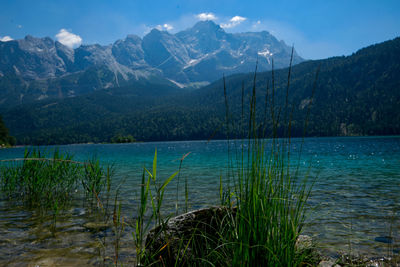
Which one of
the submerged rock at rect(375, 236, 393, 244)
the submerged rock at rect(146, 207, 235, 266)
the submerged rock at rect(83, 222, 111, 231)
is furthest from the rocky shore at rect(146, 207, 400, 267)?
the submerged rock at rect(83, 222, 111, 231)

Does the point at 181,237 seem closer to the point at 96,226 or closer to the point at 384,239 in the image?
the point at 96,226

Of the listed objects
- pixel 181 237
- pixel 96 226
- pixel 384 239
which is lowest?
pixel 96 226

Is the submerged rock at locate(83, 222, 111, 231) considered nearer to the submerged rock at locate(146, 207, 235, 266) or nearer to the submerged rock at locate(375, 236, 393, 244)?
the submerged rock at locate(146, 207, 235, 266)

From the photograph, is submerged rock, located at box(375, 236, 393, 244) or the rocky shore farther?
submerged rock, located at box(375, 236, 393, 244)

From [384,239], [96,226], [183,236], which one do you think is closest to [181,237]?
[183,236]

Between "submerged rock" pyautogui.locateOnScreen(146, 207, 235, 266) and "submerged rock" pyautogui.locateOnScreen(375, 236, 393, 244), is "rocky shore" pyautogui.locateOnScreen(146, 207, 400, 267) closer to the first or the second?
"submerged rock" pyautogui.locateOnScreen(146, 207, 235, 266)

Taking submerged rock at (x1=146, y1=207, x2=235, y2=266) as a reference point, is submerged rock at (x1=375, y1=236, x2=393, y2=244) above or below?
below

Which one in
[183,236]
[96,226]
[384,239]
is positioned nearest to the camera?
[183,236]

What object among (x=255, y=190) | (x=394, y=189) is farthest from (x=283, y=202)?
(x=394, y=189)

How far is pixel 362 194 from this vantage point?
10633 millimetres

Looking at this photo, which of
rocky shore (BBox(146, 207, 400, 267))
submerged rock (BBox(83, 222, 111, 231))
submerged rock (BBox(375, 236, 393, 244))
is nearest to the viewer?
rocky shore (BBox(146, 207, 400, 267))

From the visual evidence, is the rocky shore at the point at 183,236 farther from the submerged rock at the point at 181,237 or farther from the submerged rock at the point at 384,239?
the submerged rock at the point at 384,239

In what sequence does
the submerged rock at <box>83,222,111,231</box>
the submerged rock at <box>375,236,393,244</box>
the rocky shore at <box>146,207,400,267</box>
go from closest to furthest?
1. the rocky shore at <box>146,207,400,267</box>
2. the submerged rock at <box>375,236,393,244</box>
3. the submerged rock at <box>83,222,111,231</box>

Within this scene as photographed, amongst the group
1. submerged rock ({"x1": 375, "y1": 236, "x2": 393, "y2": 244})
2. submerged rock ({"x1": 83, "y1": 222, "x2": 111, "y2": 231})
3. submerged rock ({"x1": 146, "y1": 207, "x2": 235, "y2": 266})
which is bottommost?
submerged rock ({"x1": 83, "y1": 222, "x2": 111, "y2": 231})
